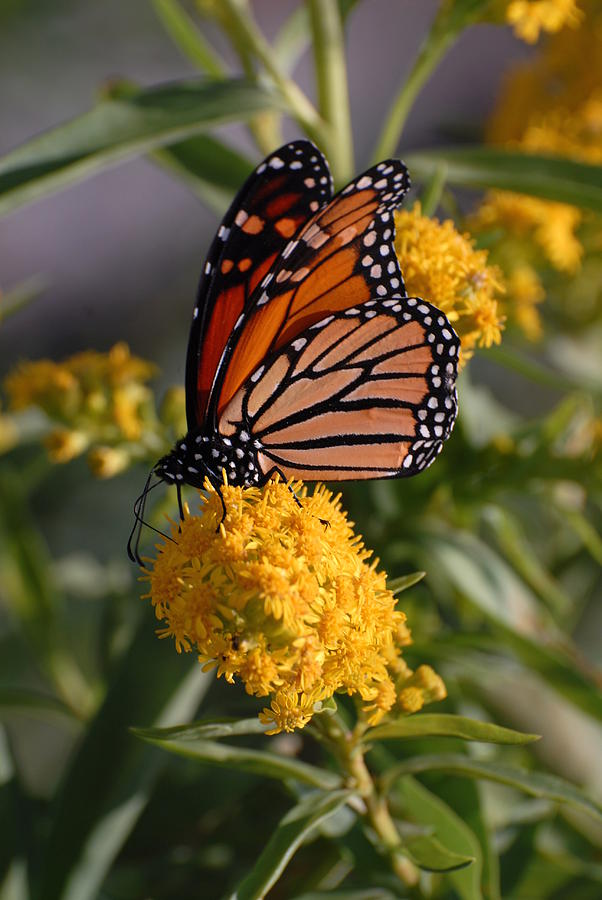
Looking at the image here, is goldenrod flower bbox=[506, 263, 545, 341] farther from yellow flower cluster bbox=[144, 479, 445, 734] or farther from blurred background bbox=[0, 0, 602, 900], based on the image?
yellow flower cluster bbox=[144, 479, 445, 734]

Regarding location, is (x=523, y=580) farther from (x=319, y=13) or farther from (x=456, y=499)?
(x=319, y=13)

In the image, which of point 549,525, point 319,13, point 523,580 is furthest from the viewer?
point 549,525

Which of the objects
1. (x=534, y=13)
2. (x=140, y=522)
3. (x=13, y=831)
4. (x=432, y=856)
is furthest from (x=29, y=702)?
(x=534, y=13)

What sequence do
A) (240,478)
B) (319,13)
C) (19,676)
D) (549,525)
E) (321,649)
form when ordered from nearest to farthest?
(321,649) → (240,478) → (319,13) → (549,525) → (19,676)

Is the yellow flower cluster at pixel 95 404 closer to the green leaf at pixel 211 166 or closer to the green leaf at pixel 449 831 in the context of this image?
the green leaf at pixel 211 166

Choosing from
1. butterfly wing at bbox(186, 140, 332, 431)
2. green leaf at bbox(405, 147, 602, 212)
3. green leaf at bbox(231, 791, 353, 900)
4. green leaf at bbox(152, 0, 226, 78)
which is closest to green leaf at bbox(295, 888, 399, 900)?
green leaf at bbox(231, 791, 353, 900)

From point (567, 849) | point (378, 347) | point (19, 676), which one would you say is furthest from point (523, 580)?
point (19, 676)

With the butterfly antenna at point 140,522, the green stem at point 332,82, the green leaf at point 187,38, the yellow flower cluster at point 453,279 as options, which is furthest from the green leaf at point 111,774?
the green leaf at point 187,38
